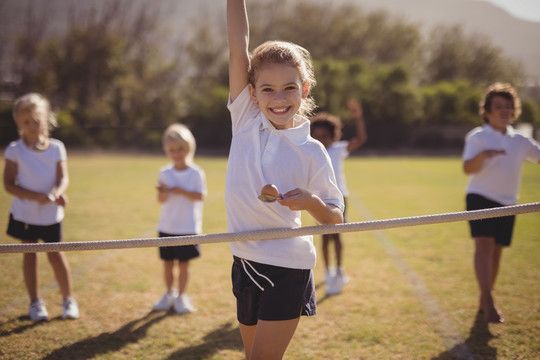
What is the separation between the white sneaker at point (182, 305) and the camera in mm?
4524

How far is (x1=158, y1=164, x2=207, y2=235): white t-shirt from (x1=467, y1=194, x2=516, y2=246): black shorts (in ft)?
9.29

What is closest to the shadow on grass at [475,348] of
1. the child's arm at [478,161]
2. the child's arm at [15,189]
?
the child's arm at [478,161]

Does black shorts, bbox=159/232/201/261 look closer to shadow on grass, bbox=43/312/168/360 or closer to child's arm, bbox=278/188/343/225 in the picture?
shadow on grass, bbox=43/312/168/360

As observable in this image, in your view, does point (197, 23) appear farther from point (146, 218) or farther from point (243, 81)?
point (243, 81)

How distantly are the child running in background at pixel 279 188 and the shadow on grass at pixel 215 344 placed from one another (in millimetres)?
1542

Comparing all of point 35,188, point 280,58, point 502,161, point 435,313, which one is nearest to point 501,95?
point 502,161

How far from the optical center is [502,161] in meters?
4.15

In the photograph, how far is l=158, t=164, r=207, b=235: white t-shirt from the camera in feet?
15.1

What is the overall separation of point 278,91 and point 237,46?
1.35 ft

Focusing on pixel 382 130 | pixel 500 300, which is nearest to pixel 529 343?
pixel 500 300

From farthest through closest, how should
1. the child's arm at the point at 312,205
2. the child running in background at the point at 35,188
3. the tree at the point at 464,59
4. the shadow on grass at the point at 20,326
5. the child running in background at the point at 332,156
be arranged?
the tree at the point at 464,59 < the child running in background at the point at 332,156 < the child running in background at the point at 35,188 < the shadow on grass at the point at 20,326 < the child's arm at the point at 312,205

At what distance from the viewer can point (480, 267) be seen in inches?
163

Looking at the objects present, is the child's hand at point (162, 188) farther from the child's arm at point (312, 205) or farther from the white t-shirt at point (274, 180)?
the child's arm at point (312, 205)

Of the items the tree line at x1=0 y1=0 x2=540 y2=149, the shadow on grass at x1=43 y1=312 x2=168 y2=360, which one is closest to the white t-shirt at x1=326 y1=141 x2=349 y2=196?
the shadow on grass at x1=43 y1=312 x2=168 y2=360
